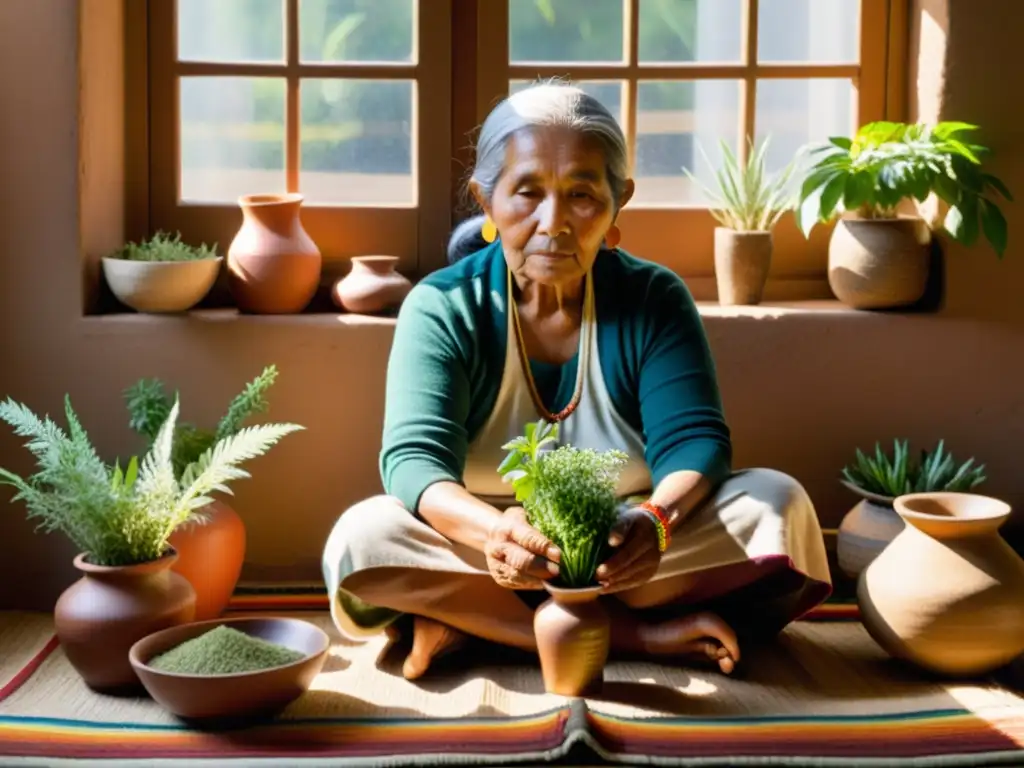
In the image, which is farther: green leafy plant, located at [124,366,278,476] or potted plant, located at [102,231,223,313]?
potted plant, located at [102,231,223,313]

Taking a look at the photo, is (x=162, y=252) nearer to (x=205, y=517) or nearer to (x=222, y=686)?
(x=205, y=517)

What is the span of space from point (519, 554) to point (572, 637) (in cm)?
21

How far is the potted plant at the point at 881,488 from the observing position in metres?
3.59

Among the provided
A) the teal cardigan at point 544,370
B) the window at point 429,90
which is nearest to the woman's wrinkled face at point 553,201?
the teal cardigan at point 544,370

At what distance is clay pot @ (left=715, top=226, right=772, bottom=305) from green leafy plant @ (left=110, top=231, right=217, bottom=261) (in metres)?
1.35

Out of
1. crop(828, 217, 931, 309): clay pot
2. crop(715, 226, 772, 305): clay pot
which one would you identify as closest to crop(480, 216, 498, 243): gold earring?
crop(715, 226, 772, 305): clay pot

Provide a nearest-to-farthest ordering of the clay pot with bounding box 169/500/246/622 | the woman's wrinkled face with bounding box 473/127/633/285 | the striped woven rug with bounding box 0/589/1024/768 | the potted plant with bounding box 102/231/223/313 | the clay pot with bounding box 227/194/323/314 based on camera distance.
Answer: the striped woven rug with bounding box 0/589/1024/768
the woman's wrinkled face with bounding box 473/127/633/285
the clay pot with bounding box 169/500/246/622
the potted plant with bounding box 102/231/223/313
the clay pot with bounding box 227/194/323/314

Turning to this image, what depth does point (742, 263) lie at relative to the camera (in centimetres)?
392

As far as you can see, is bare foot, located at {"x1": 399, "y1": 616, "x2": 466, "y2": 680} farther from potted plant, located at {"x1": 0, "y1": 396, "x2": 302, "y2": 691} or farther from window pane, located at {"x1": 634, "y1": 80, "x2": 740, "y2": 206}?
window pane, located at {"x1": 634, "y1": 80, "x2": 740, "y2": 206}

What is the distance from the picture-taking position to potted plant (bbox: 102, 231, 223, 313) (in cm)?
366

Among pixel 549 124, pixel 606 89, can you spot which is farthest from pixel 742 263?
pixel 549 124

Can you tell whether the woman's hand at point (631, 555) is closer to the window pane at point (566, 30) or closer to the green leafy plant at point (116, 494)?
the green leafy plant at point (116, 494)

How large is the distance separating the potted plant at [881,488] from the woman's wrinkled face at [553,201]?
1.03 m

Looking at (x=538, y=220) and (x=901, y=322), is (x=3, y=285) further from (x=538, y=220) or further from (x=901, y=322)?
(x=901, y=322)
